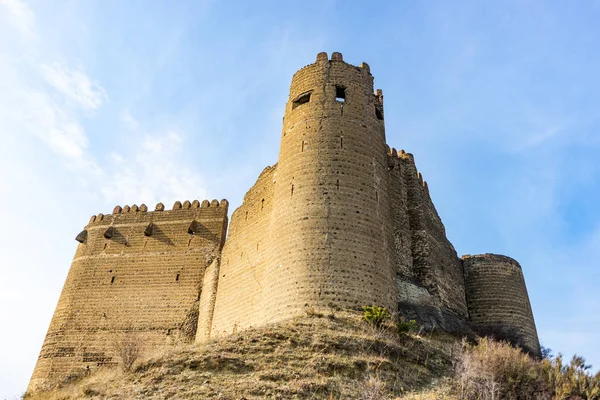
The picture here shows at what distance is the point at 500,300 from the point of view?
20.6 m

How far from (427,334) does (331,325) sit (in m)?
3.82

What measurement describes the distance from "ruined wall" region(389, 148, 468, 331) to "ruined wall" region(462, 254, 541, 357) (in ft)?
2.21

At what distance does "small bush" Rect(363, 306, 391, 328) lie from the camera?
1280 centimetres

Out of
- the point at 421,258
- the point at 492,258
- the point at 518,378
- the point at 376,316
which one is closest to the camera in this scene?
the point at 518,378

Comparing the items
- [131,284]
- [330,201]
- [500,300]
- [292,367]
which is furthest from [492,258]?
[131,284]

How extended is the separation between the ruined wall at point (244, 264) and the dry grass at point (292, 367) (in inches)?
224

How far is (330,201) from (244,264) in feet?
19.5

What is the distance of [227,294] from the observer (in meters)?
19.8

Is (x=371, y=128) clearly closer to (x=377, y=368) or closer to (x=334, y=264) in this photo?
(x=334, y=264)

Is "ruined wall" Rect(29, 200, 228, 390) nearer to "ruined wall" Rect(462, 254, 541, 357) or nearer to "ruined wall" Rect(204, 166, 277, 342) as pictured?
"ruined wall" Rect(204, 166, 277, 342)

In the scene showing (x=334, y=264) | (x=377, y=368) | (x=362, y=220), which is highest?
(x=362, y=220)

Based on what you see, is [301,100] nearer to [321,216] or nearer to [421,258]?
[321,216]

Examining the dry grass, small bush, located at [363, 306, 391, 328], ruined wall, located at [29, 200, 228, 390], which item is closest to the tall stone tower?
small bush, located at [363, 306, 391, 328]

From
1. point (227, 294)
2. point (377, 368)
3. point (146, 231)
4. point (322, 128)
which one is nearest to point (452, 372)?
point (377, 368)
